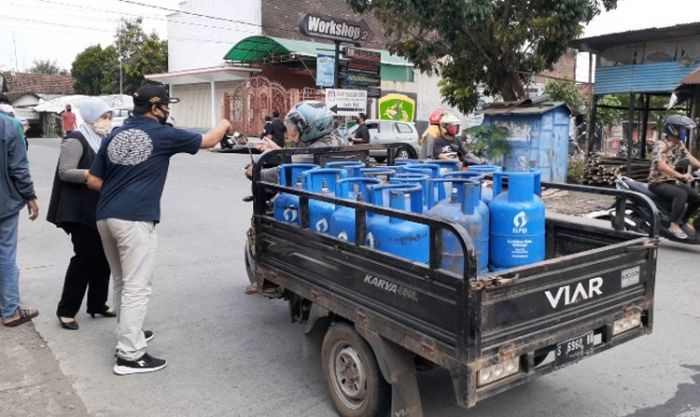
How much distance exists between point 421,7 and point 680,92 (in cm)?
527

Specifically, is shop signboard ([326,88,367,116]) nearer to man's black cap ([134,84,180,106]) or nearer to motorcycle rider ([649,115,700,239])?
motorcycle rider ([649,115,700,239])

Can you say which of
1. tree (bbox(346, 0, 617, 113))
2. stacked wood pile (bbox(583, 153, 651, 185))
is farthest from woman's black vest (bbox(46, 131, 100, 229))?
stacked wood pile (bbox(583, 153, 651, 185))

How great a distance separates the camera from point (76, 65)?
45625 mm

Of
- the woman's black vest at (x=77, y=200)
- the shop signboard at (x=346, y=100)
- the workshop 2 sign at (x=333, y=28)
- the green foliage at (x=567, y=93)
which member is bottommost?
the woman's black vest at (x=77, y=200)

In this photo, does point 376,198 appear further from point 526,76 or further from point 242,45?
point 242,45

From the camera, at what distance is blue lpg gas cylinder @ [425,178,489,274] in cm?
297

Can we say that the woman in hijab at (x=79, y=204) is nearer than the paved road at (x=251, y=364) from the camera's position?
No

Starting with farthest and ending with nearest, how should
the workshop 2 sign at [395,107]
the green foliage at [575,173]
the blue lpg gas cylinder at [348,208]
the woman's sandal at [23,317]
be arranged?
the workshop 2 sign at [395,107] < the green foliage at [575,173] < the woman's sandal at [23,317] < the blue lpg gas cylinder at [348,208]

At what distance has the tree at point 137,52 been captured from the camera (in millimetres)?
38781

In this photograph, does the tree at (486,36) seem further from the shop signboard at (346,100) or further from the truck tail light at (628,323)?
the truck tail light at (628,323)

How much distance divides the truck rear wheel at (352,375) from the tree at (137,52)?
120 feet

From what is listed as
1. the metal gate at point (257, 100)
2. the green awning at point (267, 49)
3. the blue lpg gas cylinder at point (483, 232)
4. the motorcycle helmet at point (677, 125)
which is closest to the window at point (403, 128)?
the green awning at point (267, 49)

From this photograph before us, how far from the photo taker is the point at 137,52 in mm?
40656

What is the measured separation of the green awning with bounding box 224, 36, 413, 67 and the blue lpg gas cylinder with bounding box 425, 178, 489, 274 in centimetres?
2065
